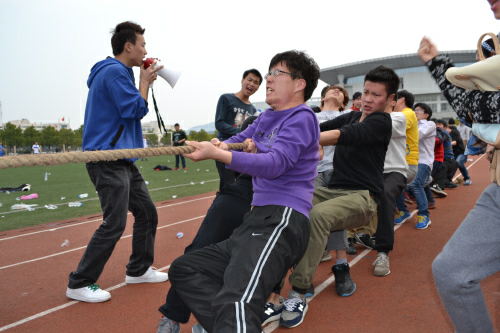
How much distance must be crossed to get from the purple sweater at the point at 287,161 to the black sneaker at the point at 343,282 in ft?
5.02

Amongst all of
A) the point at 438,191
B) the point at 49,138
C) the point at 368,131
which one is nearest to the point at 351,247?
the point at 368,131

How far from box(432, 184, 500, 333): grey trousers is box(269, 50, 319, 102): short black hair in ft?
3.80

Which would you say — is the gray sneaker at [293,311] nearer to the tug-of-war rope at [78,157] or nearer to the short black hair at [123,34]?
the tug-of-war rope at [78,157]

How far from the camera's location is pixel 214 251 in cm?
220

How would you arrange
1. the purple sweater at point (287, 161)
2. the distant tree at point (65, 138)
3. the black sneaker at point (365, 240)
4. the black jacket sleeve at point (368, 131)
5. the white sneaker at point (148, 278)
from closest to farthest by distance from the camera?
1. the purple sweater at point (287, 161)
2. the black jacket sleeve at point (368, 131)
3. the white sneaker at point (148, 278)
4. the black sneaker at point (365, 240)
5. the distant tree at point (65, 138)

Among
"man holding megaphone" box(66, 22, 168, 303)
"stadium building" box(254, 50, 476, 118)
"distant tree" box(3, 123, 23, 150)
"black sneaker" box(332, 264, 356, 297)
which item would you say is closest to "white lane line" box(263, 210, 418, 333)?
"black sneaker" box(332, 264, 356, 297)

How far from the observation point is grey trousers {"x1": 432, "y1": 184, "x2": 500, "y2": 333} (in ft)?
5.78

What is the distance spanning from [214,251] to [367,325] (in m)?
1.50

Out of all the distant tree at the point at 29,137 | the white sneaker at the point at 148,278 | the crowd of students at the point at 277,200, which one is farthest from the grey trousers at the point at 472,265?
the distant tree at the point at 29,137

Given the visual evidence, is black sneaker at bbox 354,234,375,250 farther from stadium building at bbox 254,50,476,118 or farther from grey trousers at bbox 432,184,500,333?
stadium building at bbox 254,50,476,118

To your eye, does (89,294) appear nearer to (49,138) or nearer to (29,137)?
(29,137)

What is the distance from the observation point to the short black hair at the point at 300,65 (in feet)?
7.67

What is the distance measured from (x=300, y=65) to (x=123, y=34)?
6.41 feet

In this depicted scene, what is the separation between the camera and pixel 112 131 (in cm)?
333
